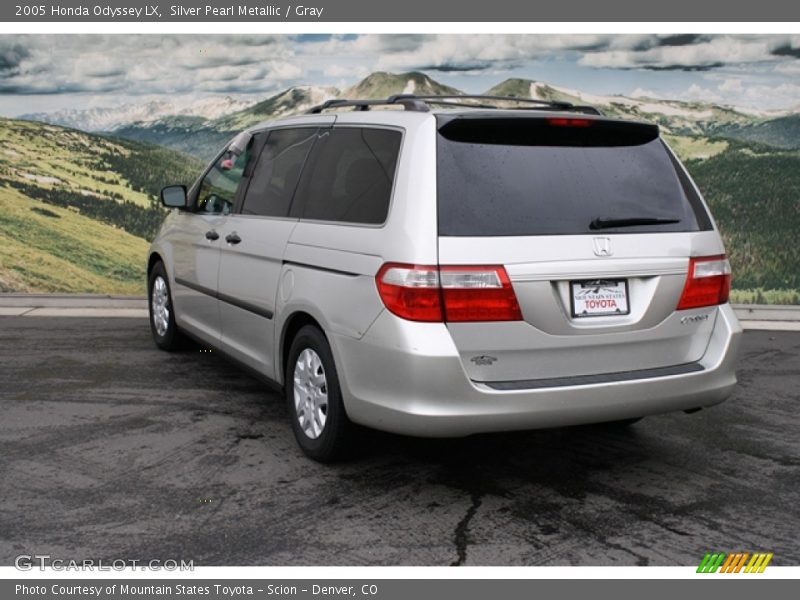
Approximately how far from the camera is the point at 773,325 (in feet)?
31.4

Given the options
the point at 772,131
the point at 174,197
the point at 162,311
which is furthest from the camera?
the point at 772,131

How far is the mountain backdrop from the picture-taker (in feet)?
34.6

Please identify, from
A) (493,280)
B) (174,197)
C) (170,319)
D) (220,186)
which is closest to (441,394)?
(493,280)

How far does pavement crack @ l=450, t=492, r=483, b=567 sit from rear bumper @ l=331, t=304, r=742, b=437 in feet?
1.23

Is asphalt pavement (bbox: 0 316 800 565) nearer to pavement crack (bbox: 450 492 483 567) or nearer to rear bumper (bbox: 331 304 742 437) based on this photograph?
pavement crack (bbox: 450 492 483 567)

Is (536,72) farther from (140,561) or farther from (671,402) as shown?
(140,561)

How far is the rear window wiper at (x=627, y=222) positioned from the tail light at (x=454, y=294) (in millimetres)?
571

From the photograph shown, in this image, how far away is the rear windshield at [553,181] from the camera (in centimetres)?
420

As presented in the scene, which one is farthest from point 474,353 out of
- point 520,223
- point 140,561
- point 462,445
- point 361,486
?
point 140,561

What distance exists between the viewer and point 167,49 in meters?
10.8

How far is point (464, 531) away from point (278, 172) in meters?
2.51

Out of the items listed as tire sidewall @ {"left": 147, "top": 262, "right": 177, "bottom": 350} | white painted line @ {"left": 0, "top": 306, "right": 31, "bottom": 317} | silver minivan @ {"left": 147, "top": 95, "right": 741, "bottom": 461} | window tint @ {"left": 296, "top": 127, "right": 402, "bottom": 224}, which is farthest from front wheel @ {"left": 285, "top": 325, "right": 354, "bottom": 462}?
white painted line @ {"left": 0, "top": 306, "right": 31, "bottom": 317}

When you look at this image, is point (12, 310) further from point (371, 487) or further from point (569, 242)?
point (569, 242)

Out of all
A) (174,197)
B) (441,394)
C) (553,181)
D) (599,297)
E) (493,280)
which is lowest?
(441,394)
